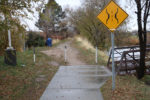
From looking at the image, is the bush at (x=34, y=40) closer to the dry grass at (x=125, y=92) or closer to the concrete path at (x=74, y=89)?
the concrete path at (x=74, y=89)

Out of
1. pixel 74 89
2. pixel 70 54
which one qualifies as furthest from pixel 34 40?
pixel 74 89

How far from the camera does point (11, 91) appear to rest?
5430mm

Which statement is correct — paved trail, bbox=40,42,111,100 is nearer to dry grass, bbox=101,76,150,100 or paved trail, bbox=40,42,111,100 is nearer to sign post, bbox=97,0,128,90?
dry grass, bbox=101,76,150,100

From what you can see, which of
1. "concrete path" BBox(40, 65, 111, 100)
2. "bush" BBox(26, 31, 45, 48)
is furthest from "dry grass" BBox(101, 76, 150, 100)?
"bush" BBox(26, 31, 45, 48)

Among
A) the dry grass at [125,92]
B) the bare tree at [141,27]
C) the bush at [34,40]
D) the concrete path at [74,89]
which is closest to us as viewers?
the dry grass at [125,92]

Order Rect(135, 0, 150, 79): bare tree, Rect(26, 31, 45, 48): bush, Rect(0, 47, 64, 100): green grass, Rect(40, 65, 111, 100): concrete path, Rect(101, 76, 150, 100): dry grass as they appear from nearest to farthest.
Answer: Rect(101, 76, 150, 100): dry grass → Rect(40, 65, 111, 100): concrete path → Rect(0, 47, 64, 100): green grass → Rect(135, 0, 150, 79): bare tree → Rect(26, 31, 45, 48): bush

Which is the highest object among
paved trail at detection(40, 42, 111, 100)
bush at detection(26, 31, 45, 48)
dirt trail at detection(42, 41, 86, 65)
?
bush at detection(26, 31, 45, 48)

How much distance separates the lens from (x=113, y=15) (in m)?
5.21

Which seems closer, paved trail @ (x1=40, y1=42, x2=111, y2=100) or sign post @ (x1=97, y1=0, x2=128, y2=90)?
paved trail @ (x1=40, y1=42, x2=111, y2=100)

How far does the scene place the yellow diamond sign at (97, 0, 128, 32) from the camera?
515 centimetres

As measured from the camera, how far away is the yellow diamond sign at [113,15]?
5.15 m

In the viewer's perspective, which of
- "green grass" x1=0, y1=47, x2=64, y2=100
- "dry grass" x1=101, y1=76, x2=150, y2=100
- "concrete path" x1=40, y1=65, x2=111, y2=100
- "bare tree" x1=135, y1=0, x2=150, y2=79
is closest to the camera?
"dry grass" x1=101, y1=76, x2=150, y2=100

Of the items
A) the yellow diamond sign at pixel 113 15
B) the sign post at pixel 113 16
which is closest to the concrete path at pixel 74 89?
the sign post at pixel 113 16

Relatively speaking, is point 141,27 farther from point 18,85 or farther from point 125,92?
point 18,85
